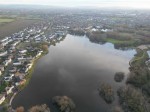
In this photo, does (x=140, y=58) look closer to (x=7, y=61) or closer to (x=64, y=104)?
(x=64, y=104)

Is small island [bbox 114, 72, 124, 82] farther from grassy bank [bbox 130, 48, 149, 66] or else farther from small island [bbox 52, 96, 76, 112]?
small island [bbox 52, 96, 76, 112]

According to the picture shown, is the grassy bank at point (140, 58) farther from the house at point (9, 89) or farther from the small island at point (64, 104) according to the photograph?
the house at point (9, 89)

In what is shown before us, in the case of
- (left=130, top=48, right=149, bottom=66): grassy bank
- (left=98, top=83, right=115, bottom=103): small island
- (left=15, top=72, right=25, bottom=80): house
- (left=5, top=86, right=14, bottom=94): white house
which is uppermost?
(left=98, top=83, right=115, bottom=103): small island

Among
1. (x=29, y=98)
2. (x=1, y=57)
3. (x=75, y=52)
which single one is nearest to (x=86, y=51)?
(x=75, y=52)

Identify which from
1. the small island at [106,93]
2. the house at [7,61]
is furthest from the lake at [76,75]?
the house at [7,61]

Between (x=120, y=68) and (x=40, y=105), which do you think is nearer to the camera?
(x=40, y=105)

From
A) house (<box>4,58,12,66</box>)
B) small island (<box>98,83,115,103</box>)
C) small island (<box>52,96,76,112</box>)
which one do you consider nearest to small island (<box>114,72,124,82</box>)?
small island (<box>98,83,115,103</box>)

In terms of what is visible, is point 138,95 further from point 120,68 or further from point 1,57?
point 1,57

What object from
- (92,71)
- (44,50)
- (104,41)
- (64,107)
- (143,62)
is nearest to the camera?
(64,107)
